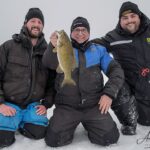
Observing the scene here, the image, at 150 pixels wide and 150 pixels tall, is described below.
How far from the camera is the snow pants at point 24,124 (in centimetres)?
542

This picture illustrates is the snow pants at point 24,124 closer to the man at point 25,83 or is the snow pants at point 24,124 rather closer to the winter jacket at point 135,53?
the man at point 25,83

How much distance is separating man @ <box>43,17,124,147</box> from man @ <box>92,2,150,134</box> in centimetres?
70

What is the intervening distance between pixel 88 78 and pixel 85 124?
725 mm

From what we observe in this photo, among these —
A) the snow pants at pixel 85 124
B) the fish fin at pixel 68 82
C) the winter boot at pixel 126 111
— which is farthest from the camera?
the winter boot at pixel 126 111

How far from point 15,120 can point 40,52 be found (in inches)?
48.1

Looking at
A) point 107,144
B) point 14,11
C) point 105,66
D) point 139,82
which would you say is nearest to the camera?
point 107,144

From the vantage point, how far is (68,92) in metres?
5.69

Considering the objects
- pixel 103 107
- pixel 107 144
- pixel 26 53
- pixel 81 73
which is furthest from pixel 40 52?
pixel 107 144

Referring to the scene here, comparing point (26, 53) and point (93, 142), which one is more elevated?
point (26, 53)

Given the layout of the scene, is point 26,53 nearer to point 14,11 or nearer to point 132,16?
point 132,16

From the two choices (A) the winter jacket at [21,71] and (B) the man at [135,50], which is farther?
(B) the man at [135,50]

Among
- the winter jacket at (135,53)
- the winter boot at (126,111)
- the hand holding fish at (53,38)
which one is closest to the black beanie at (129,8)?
the winter jacket at (135,53)

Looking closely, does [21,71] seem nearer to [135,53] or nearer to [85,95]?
[85,95]

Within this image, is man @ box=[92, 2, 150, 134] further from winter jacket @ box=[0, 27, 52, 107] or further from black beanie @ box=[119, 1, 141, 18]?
winter jacket @ box=[0, 27, 52, 107]
